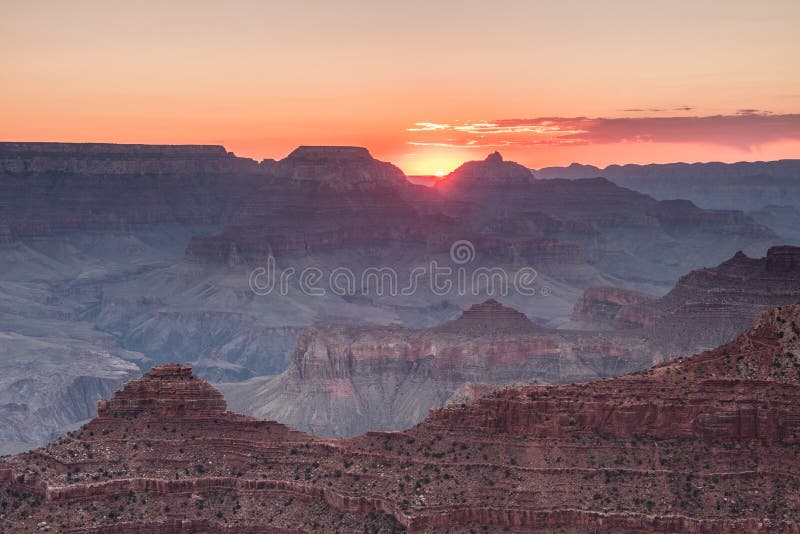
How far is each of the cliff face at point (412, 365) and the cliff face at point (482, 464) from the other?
78.9m

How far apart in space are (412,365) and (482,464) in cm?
9554

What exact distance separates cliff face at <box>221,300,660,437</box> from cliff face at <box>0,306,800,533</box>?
78932 mm

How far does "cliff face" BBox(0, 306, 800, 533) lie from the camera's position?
6606 cm

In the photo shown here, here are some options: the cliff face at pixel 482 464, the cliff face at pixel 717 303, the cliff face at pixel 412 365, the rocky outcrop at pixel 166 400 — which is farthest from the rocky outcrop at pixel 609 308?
the rocky outcrop at pixel 166 400

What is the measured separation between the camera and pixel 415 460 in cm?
7069

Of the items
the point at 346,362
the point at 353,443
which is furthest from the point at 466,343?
the point at 353,443

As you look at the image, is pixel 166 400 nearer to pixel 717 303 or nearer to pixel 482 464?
pixel 482 464

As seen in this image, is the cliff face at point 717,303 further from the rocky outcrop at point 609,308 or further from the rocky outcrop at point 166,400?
the rocky outcrop at point 166,400

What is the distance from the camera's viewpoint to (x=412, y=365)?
164875 millimetres

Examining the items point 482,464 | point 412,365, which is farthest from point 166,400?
point 412,365

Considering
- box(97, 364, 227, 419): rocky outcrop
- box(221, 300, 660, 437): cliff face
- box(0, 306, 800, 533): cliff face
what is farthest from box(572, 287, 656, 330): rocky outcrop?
box(97, 364, 227, 419): rocky outcrop

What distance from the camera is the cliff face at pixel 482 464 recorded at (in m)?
66.1

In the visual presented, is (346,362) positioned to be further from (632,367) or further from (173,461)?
(173,461)

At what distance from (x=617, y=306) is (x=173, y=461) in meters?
122
